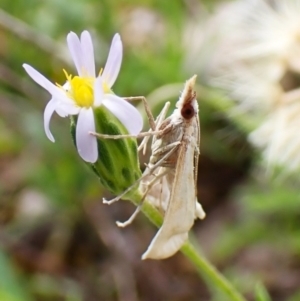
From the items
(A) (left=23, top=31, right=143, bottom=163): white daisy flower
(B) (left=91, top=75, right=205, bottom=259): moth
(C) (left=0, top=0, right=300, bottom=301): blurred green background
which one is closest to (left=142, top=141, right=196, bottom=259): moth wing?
(B) (left=91, top=75, right=205, bottom=259): moth

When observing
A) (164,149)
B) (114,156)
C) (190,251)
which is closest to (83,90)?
(114,156)

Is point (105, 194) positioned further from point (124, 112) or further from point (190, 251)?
point (124, 112)

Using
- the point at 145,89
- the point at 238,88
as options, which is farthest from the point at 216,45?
the point at 238,88

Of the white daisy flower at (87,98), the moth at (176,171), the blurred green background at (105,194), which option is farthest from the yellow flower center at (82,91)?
the blurred green background at (105,194)

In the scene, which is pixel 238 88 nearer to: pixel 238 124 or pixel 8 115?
pixel 238 124

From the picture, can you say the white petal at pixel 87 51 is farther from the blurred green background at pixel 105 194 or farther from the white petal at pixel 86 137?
the blurred green background at pixel 105 194

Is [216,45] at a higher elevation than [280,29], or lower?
lower

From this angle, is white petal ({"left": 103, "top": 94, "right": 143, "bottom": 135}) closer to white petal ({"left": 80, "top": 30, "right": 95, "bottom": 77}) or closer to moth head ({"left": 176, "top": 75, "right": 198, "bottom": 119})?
white petal ({"left": 80, "top": 30, "right": 95, "bottom": 77})
